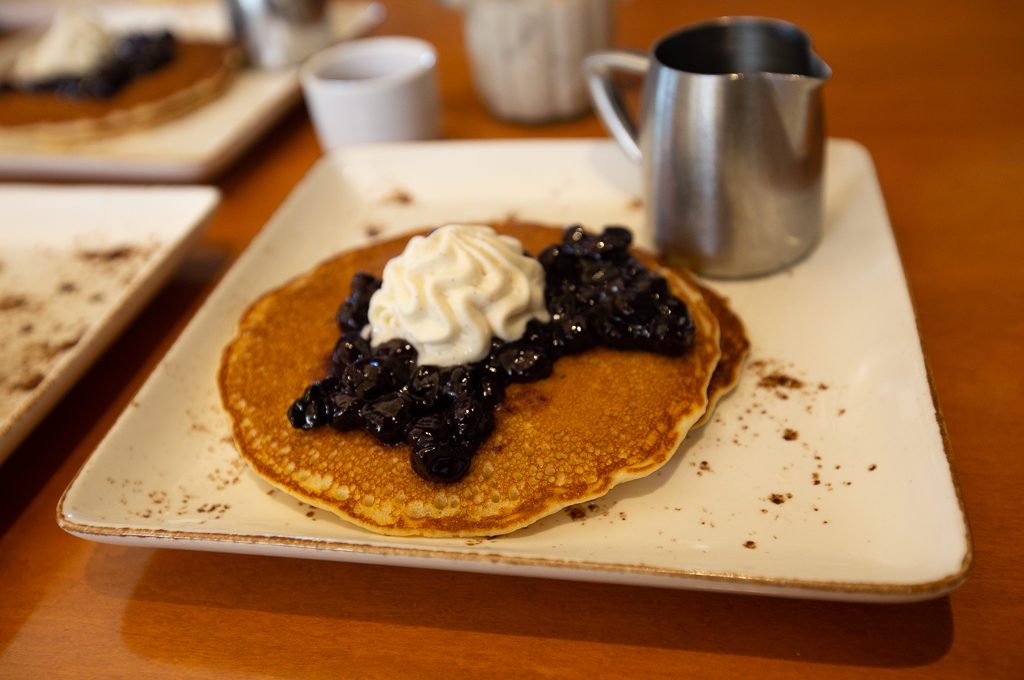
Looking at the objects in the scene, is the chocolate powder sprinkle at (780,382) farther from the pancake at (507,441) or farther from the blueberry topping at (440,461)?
the blueberry topping at (440,461)

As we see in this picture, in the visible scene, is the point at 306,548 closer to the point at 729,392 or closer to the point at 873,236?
the point at 729,392

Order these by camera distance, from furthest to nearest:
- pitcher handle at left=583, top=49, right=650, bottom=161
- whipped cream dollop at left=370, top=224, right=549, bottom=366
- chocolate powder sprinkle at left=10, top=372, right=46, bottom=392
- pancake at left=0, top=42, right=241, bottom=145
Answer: pancake at left=0, top=42, right=241, bottom=145 → pitcher handle at left=583, top=49, right=650, bottom=161 → chocolate powder sprinkle at left=10, top=372, right=46, bottom=392 → whipped cream dollop at left=370, top=224, right=549, bottom=366

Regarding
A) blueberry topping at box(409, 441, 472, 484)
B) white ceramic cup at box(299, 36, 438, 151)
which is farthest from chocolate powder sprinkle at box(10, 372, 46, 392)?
white ceramic cup at box(299, 36, 438, 151)

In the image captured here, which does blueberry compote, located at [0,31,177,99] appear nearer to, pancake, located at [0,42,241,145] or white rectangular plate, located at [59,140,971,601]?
pancake, located at [0,42,241,145]

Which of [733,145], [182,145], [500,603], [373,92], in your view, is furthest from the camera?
[182,145]

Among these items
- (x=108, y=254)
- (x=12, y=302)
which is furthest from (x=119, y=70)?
(x=12, y=302)

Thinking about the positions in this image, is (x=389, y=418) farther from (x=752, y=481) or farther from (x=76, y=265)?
(x=76, y=265)

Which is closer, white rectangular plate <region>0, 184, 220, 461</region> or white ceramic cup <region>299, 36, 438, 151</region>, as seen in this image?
white rectangular plate <region>0, 184, 220, 461</region>
